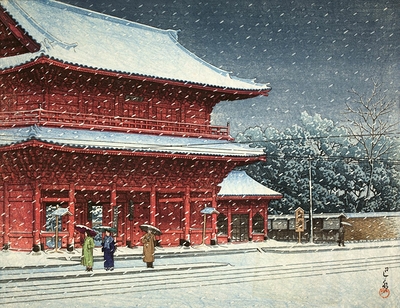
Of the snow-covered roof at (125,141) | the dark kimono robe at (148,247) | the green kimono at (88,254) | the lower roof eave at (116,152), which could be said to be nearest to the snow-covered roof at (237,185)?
the lower roof eave at (116,152)

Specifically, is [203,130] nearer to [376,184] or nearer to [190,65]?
[190,65]

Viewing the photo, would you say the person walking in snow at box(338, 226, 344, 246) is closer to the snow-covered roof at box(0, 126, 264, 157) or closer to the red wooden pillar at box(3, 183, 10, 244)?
the snow-covered roof at box(0, 126, 264, 157)

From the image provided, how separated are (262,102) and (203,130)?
9.11ft

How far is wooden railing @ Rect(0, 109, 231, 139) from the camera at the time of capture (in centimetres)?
1006

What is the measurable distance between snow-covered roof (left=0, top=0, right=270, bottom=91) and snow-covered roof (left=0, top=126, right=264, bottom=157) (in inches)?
39.3

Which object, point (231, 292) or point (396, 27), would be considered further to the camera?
point (396, 27)

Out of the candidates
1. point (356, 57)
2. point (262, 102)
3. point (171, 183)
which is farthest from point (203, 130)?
point (356, 57)

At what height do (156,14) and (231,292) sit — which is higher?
(156,14)

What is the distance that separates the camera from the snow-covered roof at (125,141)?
392 inches

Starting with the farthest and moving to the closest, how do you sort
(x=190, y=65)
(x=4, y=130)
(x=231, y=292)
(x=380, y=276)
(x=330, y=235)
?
(x=330, y=235) → (x=190, y=65) → (x=4, y=130) → (x=380, y=276) → (x=231, y=292)

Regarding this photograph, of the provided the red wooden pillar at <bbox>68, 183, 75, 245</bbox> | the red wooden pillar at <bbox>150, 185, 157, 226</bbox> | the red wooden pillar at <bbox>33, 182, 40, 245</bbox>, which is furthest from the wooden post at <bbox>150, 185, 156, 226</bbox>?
the red wooden pillar at <bbox>33, 182, 40, 245</bbox>

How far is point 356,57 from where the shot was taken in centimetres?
919

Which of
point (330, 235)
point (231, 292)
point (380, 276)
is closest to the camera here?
point (231, 292)

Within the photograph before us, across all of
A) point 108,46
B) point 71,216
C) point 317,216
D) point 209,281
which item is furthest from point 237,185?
point 209,281
